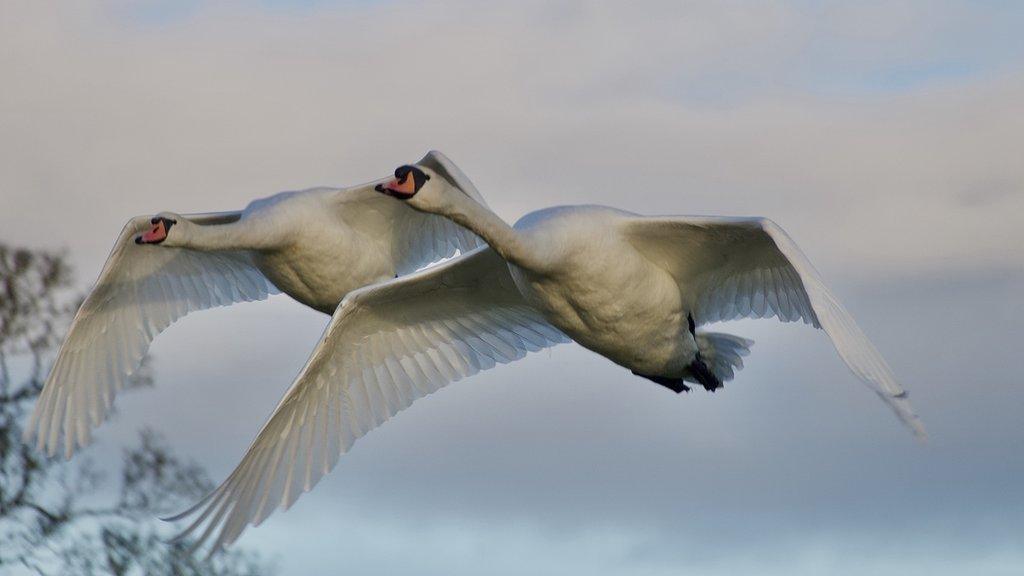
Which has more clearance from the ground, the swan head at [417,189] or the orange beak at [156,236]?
the orange beak at [156,236]

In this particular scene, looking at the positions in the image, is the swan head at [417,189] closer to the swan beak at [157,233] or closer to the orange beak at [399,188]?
the orange beak at [399,188]

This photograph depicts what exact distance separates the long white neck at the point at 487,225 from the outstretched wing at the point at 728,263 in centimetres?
88

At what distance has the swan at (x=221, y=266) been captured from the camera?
54.4ft

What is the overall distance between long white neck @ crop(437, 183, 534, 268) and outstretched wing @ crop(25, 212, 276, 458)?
14.2 ft

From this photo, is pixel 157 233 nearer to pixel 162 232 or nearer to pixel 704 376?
pixel 162 232


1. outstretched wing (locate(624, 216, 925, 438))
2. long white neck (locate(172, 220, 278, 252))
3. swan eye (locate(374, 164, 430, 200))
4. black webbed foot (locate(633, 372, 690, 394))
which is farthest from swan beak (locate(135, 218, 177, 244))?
outstretched wing (locate(624, 216, 925, 438))

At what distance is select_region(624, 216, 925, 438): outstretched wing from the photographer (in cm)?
1377

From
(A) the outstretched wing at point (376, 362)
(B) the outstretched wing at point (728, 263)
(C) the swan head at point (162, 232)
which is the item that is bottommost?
(A) the outstretched wing at point (376, 362)

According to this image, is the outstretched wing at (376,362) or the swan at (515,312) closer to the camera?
the swan at (515,312)

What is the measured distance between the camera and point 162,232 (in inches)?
645

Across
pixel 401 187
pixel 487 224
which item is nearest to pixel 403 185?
pixel 401 187

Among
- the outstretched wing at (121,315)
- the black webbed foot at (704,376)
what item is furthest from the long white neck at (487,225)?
the outstretched wing at (121,315)

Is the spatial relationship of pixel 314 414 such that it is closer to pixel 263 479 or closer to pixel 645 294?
pixel 263 479

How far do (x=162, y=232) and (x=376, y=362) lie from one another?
2.23 metres
